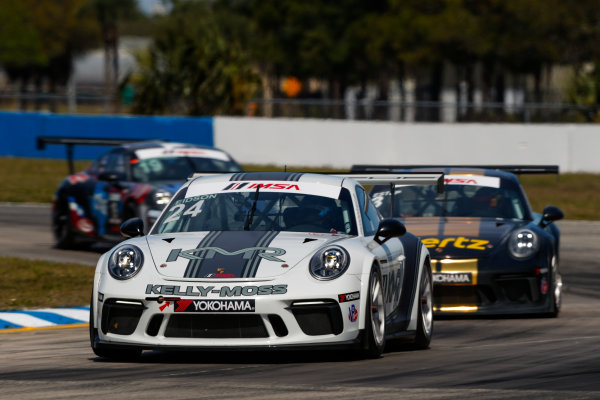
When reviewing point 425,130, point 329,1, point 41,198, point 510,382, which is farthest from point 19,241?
point 329,1

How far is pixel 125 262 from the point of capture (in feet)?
26.7

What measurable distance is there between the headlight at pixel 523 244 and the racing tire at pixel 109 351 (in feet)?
14.4

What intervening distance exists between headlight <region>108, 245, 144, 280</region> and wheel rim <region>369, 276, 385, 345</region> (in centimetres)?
140

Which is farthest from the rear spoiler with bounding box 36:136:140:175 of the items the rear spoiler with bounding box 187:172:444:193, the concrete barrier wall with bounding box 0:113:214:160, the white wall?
the concrete barrier wall with bounding box 0:113:214:160

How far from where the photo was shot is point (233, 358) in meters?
8.34

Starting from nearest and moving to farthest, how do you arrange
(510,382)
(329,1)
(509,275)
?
(510,382)
(509,275)
(329,1)

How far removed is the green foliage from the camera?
4047 centimetres

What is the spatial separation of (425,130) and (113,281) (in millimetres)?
26492

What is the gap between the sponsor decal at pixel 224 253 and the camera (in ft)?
26.4

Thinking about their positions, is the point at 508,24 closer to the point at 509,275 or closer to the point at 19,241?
the point at 19,241

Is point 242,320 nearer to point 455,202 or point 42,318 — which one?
point 42,318

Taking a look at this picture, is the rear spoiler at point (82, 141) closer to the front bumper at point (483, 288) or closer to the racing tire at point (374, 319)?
the front bumper at point (483, 288)

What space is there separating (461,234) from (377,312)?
3.65 meters

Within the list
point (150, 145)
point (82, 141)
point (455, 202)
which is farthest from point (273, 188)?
point (150, 145)
